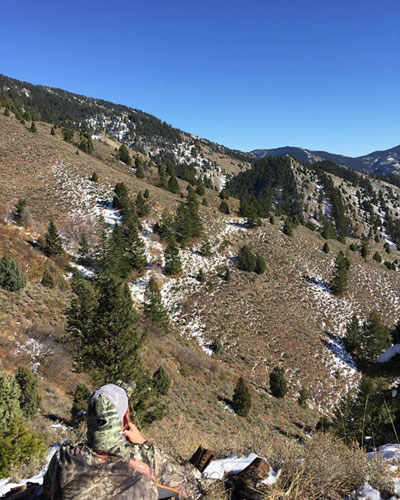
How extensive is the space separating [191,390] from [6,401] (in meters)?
14.2

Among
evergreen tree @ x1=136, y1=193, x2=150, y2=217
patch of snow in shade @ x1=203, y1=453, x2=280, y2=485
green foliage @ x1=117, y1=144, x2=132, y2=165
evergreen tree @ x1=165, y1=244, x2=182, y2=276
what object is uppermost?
green foliage @ x1=117, y1=144, x2=132, y2=165

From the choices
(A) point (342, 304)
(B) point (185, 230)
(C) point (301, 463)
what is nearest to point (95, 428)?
(C) point (301, 463)

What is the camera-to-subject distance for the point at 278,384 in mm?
23672

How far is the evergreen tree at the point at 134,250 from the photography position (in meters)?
31.5

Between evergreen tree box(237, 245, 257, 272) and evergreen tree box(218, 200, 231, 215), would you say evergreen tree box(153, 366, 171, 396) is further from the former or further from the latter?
evergreen tree box(218, 200, 231, 215)

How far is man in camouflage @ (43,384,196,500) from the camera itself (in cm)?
208

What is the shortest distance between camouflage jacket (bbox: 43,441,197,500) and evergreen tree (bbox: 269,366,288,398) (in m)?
24.0

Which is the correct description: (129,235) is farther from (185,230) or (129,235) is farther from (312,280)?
(312,280)

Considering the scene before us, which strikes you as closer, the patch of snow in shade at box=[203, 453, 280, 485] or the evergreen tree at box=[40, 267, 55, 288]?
the patch of snow in shade at box=[203, 453, 280, 485]

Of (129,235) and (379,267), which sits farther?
(379,267)

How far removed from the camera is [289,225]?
48250mm

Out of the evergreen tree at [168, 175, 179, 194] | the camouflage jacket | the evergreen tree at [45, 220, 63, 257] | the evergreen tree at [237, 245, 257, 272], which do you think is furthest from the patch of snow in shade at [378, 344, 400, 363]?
the evergreen tree at [168, 175, 179, 194]

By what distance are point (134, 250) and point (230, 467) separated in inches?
1148

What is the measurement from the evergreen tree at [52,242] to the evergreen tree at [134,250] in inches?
259
